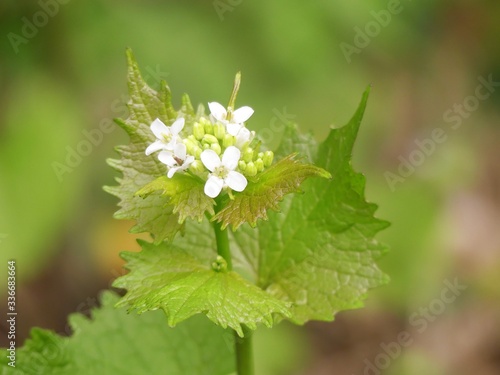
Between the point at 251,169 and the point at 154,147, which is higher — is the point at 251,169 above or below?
above

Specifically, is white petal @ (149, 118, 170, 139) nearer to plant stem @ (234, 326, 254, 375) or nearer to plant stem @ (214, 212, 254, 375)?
plant stem @ (214, 212, 254, 375)

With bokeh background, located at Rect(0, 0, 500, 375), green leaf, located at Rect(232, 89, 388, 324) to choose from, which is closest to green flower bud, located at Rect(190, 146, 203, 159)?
green leaf, located at Rect(232, 89, 388, 324)

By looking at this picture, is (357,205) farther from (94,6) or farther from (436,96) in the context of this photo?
(436,96)

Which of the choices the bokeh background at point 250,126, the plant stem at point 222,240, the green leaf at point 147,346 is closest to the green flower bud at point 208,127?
the plant stem at point 222,240

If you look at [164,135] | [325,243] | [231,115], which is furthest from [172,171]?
[325,243]

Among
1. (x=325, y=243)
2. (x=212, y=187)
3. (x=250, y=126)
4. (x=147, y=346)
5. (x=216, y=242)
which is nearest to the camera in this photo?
(x=212, y=187)

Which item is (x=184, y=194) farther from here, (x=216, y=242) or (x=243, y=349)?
(x=243, y=349)

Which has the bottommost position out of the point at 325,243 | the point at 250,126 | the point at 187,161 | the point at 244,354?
the point at 244,354
